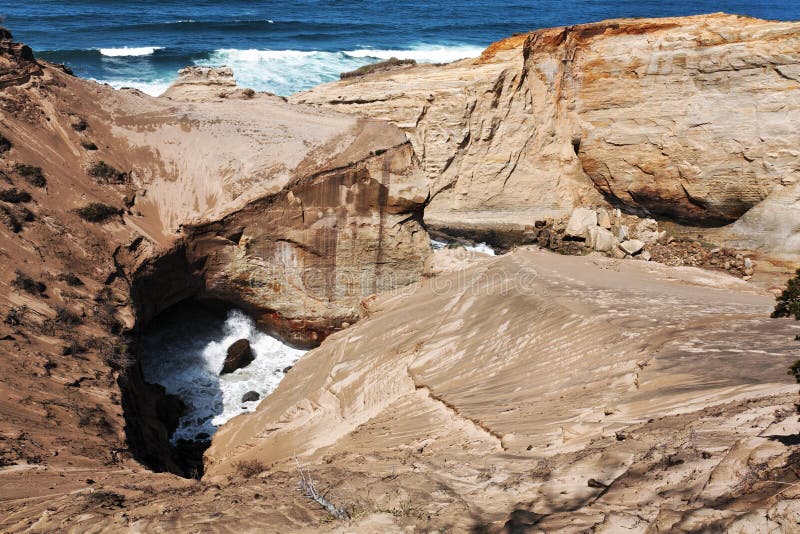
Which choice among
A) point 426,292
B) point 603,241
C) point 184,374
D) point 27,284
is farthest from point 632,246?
point 27,284

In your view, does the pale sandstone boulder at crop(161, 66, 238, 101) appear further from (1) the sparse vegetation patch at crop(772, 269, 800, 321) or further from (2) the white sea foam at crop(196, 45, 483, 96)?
(1) the sparse vegetation patch at crop(772, 269, 800, 321)

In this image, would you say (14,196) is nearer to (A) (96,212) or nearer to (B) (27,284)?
(A) (96,212)

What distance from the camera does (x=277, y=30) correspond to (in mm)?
39469

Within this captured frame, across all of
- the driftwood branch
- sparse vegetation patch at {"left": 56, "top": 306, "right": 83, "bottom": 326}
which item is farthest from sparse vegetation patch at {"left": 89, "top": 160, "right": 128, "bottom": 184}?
the driftwood branch

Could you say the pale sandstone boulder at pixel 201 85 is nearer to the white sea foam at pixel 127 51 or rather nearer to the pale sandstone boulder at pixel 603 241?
the pale sandstone boulder at pixel 603 241

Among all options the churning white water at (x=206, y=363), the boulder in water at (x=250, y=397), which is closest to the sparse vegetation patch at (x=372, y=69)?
the churning white water at (x=206, y=363)

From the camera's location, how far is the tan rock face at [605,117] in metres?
16.8

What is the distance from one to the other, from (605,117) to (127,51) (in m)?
25.7

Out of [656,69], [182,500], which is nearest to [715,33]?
[656,69]

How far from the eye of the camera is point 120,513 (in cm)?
643

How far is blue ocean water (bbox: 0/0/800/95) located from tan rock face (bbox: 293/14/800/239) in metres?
13.6

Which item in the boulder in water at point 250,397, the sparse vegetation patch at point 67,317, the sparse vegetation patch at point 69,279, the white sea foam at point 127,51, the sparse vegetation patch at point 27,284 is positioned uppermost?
the white sea foam at point 127,51

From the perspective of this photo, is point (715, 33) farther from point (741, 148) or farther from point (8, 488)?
point (8, 488)

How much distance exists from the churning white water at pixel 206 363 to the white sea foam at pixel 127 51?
23509 mm
